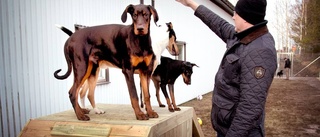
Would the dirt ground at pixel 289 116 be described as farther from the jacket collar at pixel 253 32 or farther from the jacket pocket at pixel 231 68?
the jacket collar at pixel 253 32

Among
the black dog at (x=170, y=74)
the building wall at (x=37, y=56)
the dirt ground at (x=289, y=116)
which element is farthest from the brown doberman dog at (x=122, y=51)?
the dirt ground at (x=289, y=116)

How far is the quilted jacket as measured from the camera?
5.72 feet

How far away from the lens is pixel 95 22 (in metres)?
4.94

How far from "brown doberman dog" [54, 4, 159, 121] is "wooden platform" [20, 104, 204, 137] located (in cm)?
11

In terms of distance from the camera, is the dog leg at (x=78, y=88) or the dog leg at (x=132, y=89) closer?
the dog leg at (x=132, y=89)

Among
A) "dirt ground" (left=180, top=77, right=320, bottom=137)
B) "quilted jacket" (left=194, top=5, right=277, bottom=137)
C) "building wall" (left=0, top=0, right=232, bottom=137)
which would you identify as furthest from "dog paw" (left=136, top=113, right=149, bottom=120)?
"dirt ground" (left=180, top=77, right=320, bottom=137)

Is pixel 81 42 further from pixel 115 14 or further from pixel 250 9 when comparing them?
pixel 115 14

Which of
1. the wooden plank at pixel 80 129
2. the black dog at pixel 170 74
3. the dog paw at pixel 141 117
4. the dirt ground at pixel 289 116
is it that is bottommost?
the dirt ground at pixel 289 116

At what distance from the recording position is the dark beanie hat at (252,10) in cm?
183

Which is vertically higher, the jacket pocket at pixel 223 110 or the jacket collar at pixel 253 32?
the jacket collar at pixel 253 32

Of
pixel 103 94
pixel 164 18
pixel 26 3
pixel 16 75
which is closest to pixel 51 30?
pixel 26 3

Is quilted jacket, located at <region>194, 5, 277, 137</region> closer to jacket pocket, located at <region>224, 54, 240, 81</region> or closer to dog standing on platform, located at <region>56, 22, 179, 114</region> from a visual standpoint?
jacket pocket, located at <region>224, 54, 240, 81</region>

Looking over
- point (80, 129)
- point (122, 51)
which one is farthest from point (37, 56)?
point (122, 51)

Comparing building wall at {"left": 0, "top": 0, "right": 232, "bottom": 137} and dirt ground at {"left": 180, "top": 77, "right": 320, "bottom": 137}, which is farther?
dirt ground at {"left": 180, "top": 77, "right": 320, "bottom": 137}
